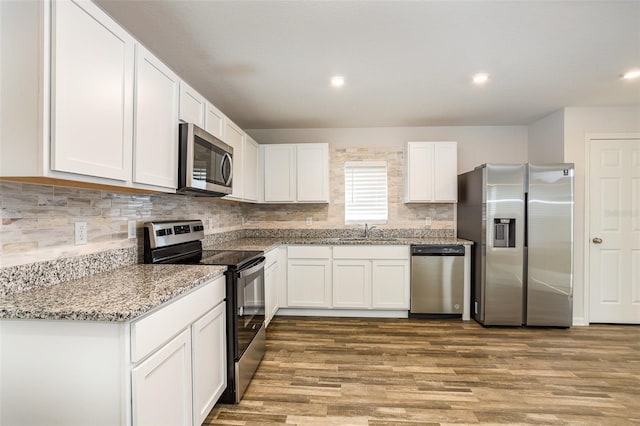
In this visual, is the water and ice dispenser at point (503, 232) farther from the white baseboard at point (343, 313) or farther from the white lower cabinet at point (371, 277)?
the white baseboard at point (343, 313)

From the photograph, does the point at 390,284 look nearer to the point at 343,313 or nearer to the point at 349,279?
the point at 349,279

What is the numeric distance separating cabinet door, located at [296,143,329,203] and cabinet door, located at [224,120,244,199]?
35.9 inches

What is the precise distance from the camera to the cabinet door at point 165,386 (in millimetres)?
1181

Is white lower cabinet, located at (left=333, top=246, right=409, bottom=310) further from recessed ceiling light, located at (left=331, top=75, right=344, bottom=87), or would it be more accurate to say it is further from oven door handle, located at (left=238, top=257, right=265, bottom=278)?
recessed ceiling light, located at (left=331, top=75, right=344, bottom=87)

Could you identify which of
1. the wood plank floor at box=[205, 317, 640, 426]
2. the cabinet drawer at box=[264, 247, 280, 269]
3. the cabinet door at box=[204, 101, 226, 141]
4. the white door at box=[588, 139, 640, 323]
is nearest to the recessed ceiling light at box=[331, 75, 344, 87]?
the cabinet door at box=[204, 101, 226, 141]

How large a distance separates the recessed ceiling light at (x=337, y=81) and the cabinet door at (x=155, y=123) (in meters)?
1.29

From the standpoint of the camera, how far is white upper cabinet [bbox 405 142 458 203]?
3.95 metres

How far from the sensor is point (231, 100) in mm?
3289

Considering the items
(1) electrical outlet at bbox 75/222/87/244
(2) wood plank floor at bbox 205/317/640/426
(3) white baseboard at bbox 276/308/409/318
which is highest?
(1) electrical outlet at bbox 75/222/87/244

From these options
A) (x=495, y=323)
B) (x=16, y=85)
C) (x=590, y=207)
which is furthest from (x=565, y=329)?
(x=16, y=85)

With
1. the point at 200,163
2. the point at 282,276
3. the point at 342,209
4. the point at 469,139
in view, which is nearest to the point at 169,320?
the point at 200,163

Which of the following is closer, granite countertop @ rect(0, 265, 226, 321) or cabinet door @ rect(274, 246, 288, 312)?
granite countertop @ rect(0, 265, 226, 321)

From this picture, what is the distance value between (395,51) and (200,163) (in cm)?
160

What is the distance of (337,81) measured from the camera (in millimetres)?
2773
